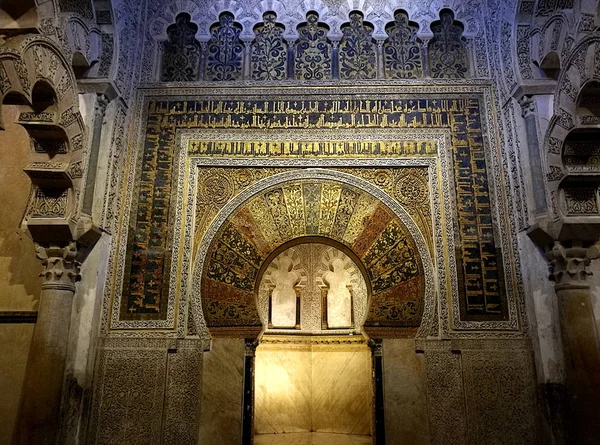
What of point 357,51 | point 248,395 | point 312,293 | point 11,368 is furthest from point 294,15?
point 11,368

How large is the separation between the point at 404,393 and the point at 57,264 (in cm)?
333

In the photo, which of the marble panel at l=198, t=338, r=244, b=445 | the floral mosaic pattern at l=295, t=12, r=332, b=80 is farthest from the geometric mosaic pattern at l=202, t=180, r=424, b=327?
the floral mosaic pattern at l=295, t=12, r=332, b=80

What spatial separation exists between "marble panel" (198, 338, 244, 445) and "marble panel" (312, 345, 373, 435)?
277cm

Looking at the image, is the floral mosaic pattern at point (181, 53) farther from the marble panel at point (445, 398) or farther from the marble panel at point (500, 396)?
the marble panel at point (500, 396)

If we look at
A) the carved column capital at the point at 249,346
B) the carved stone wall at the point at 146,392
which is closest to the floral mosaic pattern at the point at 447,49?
the carved column capital at the point at 249,346

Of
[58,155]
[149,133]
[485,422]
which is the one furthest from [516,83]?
[58,155]

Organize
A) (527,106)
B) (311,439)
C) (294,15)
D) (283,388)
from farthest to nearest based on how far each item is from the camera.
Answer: (283,388), (311,439), (294,15), (527,106)

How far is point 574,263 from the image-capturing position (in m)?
4.37

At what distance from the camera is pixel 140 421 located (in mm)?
4473

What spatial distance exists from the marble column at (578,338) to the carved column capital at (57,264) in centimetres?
431

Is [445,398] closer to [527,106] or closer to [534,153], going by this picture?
[534,153]

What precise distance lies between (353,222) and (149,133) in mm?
2387

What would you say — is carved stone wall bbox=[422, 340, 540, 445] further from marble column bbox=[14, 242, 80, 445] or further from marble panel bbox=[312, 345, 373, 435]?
marble column bbox=[14, 242, 80, 445]

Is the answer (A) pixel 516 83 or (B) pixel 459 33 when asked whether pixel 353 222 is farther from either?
(B) pixel 459 33
